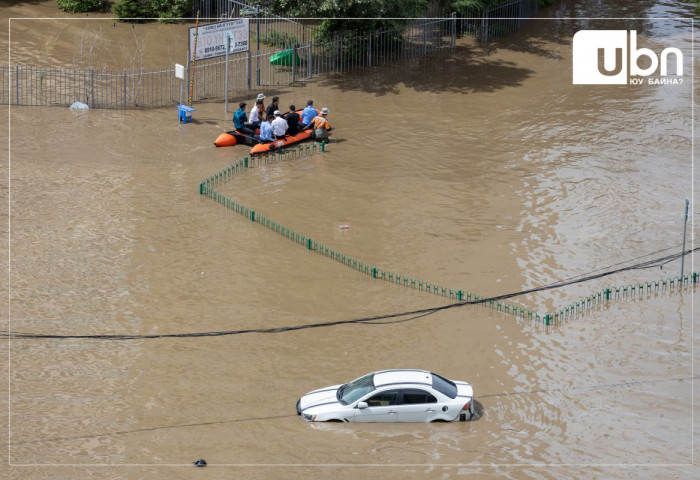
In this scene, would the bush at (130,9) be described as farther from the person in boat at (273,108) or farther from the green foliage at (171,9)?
the person in boat at (273,108)

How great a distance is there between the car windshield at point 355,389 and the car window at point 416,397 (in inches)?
25.5

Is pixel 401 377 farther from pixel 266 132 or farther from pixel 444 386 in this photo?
pixel 266 132

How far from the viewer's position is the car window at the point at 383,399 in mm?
18641

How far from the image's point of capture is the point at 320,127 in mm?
Answer: 33625

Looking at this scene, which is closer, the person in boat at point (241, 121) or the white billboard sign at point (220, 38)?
the person in boat at point (241, 121)

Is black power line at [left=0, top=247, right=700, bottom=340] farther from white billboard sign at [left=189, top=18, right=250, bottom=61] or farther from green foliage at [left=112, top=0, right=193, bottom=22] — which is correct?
green foliage at [left=112, top=0, right=193, bottom=22]

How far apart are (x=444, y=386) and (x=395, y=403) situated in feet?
3.49

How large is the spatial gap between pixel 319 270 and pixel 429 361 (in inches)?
195

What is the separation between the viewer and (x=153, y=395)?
1944 cm

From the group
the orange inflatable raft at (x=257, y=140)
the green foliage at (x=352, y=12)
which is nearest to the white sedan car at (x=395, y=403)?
the orange inflatable raft at (x=257, y=140)

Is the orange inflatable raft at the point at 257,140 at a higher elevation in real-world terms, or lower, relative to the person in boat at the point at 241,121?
lower

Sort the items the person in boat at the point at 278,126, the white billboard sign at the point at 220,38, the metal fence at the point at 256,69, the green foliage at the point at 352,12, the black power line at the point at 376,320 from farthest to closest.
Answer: the green foliage at the point at 352,12
the white billboard sign at the point at 220,38
the metal fence at the point at 256,69
the person in boat at the point at 278,126
the black power line at the point at 376,320

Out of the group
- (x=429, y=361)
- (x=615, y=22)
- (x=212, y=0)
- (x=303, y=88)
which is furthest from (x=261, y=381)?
(x=615, y=22)

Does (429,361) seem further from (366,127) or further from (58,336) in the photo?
(366,127)
